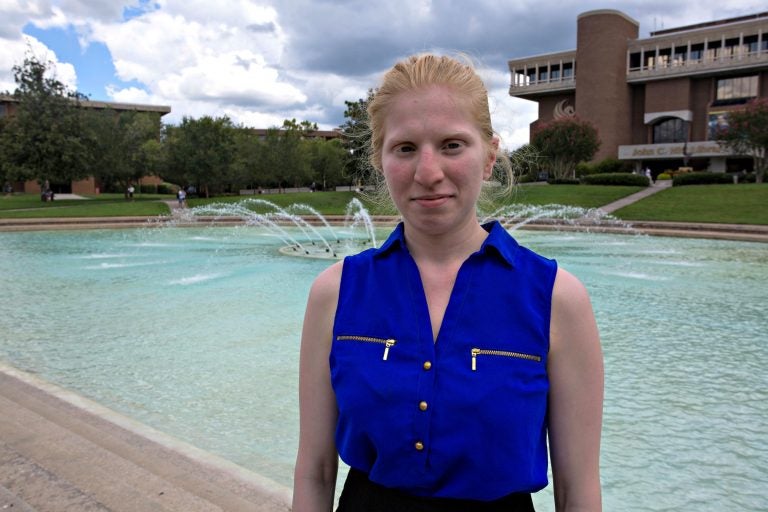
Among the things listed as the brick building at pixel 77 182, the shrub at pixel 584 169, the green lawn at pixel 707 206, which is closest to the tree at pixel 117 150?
the brick building at pixel 77 182

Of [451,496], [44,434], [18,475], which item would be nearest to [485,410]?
[451,496]

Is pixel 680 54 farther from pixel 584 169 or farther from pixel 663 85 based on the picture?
pixel 584 169

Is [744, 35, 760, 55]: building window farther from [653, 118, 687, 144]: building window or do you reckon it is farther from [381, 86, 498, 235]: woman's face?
[381, 86, 498, 235]: woman's face

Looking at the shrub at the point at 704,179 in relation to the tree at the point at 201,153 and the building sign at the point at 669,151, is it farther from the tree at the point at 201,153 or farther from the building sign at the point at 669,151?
the tree at the point at 201,153

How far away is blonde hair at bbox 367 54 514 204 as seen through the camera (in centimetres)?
156

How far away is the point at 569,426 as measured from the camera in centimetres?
152

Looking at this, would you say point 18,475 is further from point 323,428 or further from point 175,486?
point 323,428

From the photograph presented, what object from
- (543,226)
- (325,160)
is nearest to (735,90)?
(325,160)

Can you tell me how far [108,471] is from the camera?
350cm

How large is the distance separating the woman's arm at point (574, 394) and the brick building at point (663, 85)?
215 ft

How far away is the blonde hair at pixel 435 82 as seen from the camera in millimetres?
1558

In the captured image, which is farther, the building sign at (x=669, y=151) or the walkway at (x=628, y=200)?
the building sign at (x=669, y=151)

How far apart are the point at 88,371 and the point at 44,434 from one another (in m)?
2.50

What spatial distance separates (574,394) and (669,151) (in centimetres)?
6691
